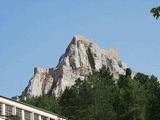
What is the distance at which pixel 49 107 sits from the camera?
124250 mm

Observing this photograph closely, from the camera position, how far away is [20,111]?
75.4 meters

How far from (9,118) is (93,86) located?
45.7 m

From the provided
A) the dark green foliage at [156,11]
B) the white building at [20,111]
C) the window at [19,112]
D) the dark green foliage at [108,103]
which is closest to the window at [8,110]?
the white building at [20,111]

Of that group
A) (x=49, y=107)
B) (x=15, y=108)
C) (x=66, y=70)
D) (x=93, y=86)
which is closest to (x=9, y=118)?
(x=15, y=108)

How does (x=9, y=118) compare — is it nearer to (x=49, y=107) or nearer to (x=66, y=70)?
(x=49, y=107)

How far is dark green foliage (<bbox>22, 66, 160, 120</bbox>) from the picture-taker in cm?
8956

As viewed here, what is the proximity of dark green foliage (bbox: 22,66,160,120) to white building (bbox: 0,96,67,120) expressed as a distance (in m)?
14.1

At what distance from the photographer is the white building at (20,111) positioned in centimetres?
7006

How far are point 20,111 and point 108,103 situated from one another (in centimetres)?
3136

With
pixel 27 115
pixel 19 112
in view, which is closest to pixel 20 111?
pixel 19 112

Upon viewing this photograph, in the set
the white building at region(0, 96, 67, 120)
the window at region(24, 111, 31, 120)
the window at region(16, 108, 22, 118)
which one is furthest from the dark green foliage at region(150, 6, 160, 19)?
the window at region(24, 111, 31, 120)

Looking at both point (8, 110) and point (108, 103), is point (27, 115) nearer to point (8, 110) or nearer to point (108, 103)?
point (8, 110)

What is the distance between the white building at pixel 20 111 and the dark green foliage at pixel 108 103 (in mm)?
14143

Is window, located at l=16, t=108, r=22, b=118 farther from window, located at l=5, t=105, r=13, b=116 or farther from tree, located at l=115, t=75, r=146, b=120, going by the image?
tree, located at l=115, t=75, r=146, b=120
